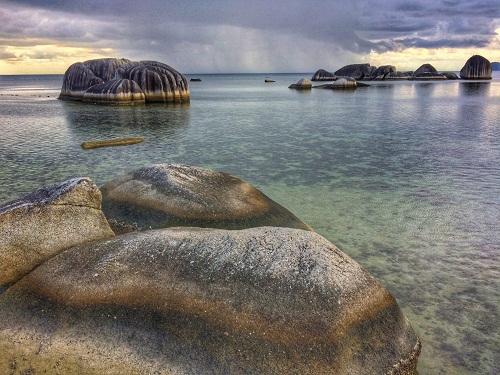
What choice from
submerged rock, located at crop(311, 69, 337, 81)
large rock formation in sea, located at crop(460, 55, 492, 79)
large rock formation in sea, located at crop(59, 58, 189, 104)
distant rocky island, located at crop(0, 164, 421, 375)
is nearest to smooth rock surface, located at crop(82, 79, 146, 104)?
large rock formation in sea, located at crop(59, 58, 189, 104)

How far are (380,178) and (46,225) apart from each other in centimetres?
1059

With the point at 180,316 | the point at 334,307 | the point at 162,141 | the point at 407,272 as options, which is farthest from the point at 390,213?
the point at 162,141

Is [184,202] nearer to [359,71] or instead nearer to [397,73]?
[359,71]

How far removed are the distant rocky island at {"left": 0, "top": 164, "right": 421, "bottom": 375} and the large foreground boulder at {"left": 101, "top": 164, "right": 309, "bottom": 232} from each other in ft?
6.36

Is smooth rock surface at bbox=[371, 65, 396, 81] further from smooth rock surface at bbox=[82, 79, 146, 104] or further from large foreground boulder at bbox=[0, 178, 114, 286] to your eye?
large foreground boulder at bbox=[0, 178, 114, 286]

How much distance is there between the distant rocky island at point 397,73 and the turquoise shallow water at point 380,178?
110684 mm

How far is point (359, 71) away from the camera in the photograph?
139 meters

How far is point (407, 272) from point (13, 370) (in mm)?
5816

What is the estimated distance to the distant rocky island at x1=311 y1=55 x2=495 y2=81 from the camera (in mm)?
136000

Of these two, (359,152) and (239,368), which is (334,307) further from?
(359,152)

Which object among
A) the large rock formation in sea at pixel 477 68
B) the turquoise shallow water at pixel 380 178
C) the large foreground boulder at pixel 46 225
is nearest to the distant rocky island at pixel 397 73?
the large rock formation in sea at pixel 477 68

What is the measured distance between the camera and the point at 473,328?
5.67 m

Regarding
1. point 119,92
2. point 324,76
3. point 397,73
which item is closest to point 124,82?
point 119,92

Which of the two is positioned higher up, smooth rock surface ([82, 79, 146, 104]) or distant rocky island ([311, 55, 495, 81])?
distant rocky island ([311, 55, 495, 81])
